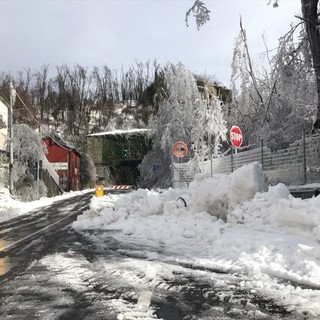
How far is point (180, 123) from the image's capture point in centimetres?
3447

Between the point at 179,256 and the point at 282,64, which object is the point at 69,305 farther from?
the point at 282,64

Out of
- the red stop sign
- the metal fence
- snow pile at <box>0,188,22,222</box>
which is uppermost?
the red stop sign

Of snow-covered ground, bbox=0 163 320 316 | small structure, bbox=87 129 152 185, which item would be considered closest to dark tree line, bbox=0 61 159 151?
small structure, bbox=87 129 152 185

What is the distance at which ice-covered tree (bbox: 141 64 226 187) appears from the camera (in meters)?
31.6

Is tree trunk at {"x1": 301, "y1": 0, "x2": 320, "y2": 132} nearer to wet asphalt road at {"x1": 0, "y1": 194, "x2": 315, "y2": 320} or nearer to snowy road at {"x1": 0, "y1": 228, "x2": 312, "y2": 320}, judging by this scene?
wet asphalt road at {"x1": 0, "y1": 194, "x2": 315, "y2": 320}

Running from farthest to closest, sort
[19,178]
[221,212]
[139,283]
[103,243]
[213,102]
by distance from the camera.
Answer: [213,102]
[19,178]
[221,212]
[103,243]
[139,283]

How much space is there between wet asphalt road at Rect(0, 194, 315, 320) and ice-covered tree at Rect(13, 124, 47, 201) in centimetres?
2080

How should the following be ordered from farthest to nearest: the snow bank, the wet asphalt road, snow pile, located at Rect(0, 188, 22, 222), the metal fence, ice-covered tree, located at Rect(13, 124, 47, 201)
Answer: ice-covered tree, located at Rect(13, 124, 47, 201) < snow pile, located at Rect(0, 188, 22, 222) < the metal fence < the snow bank < the wet asphalt road

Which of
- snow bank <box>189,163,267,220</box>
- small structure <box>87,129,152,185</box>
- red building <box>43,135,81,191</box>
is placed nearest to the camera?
snow bank <box>189,163,267,220</box>

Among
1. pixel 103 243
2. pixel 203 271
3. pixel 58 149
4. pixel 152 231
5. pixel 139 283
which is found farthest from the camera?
pixel 58 149

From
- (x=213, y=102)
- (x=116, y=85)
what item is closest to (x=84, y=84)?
(x=116, y=85)

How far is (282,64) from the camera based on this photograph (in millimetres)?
14445

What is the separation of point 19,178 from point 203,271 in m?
23.9

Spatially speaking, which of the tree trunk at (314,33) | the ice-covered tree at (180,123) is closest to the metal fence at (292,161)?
the tree trunk at (314,33)
